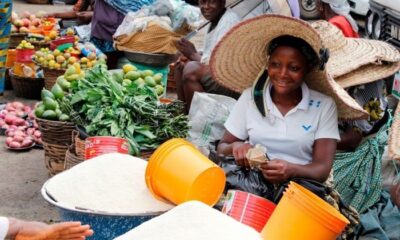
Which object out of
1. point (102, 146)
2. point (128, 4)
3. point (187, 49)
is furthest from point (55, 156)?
point (128, 4)

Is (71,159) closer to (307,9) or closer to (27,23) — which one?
(27,23)

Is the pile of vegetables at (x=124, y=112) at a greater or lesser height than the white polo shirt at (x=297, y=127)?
lesser

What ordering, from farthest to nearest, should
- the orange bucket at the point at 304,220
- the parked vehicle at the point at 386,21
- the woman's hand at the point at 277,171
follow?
the parked vehicle at the point at 386,21 < the woman's hand at the point at 277,171 < the orange bucket at the point at 304,220

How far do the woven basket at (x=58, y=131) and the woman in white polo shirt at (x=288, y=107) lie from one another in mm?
1467

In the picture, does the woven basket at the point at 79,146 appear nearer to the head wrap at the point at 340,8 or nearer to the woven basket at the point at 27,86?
the head wrap at the point at 340,8

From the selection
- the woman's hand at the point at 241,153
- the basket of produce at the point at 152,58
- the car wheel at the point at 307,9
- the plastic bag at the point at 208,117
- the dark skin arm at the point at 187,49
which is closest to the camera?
the woman's hand at the point at 241,153

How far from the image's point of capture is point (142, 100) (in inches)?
169

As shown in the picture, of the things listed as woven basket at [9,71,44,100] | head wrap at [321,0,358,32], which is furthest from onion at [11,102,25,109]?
head wrap at [321,0,358,32]

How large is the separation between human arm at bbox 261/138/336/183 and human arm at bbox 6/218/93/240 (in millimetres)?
1016

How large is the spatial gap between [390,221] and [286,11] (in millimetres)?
1921

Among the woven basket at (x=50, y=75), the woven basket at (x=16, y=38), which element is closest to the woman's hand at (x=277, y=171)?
the woven basket at (x=50, y=75)

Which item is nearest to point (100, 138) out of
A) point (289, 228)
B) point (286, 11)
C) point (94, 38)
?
point (289, 228)

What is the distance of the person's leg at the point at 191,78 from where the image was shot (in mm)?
5021

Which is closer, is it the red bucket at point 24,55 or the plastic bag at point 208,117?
the plastic bag at point 208,117
